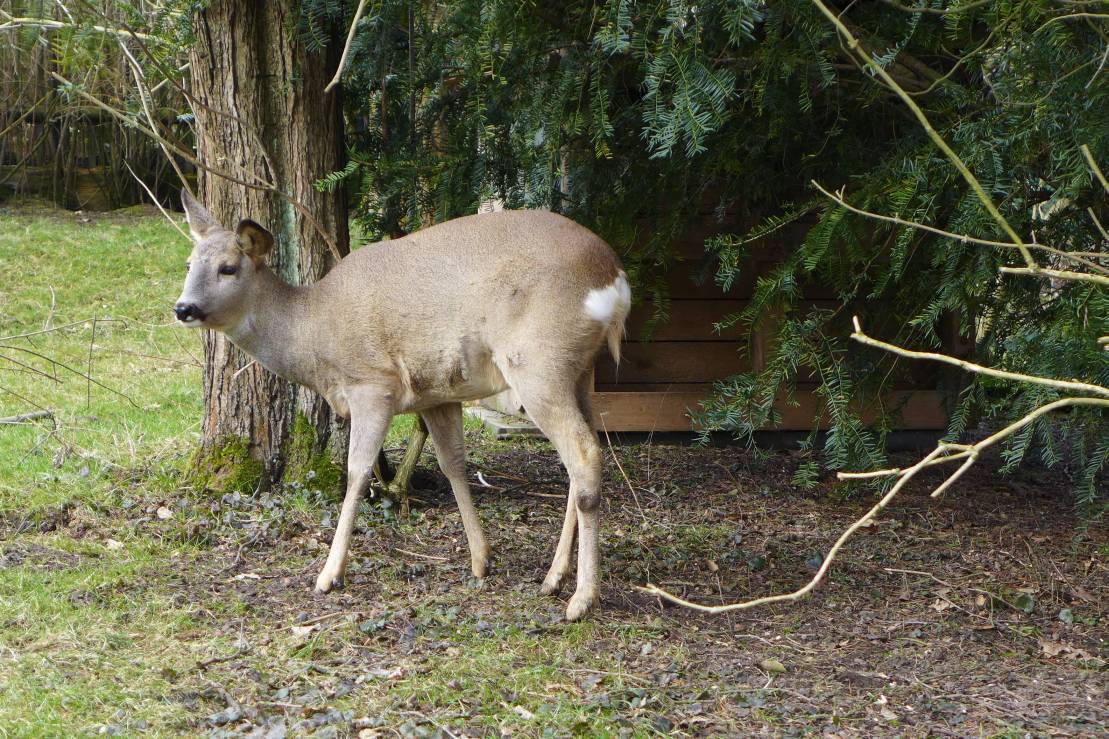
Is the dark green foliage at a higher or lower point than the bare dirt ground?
higher

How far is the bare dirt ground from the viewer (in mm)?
3900

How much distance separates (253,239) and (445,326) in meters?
1.06

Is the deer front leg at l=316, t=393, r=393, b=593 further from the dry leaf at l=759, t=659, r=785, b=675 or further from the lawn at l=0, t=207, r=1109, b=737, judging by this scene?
the dry leaf at l=759, t=659, r=785, b=675

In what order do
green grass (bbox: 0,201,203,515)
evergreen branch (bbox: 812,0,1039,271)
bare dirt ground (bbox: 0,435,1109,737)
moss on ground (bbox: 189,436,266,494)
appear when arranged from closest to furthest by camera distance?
evergreen branch (bbox: 812,0,1039,271)
bare dirt ground (bbox: 0,435,1109,737)
moss on ground (bbox: 189,436,266,494)
green grass (bbox: 0,201,203,515)

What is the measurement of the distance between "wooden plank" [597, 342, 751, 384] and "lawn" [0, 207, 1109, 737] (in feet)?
2.41

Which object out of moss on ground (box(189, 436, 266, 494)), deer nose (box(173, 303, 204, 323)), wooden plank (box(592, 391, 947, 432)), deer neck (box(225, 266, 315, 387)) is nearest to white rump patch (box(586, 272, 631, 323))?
deer neck (box(225, 266, 315, 387))

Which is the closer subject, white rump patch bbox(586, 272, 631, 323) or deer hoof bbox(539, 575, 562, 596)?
white rump patch bbox(586, 272, 631, 323)

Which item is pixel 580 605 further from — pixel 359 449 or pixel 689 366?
pixel 689 366

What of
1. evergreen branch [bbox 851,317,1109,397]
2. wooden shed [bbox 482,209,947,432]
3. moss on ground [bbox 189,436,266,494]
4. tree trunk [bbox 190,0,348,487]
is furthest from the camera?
wooden shed [bbox 482,209,947,432]

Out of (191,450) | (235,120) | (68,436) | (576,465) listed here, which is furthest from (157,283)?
(576,465)

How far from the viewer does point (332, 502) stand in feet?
19.9

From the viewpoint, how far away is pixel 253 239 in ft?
17.2

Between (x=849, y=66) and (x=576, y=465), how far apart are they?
222 centimetres

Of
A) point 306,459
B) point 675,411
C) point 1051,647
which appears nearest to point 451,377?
point 306,459
